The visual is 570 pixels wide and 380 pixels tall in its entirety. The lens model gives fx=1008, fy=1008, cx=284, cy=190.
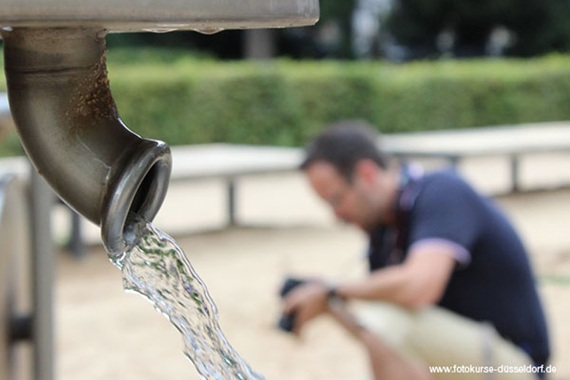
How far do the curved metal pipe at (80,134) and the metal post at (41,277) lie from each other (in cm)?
90

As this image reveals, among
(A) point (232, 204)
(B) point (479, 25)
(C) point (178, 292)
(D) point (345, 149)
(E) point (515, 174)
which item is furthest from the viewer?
(B) point (479, 25)

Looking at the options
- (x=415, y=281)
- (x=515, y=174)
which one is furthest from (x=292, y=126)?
(x=415, y=281)

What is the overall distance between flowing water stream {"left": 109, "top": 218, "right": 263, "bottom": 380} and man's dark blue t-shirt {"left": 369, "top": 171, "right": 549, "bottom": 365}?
195 centimetres

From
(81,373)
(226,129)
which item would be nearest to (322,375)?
(81,373)

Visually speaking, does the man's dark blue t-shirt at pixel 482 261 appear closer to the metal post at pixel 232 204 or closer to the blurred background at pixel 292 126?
the blurred background at pixel 292 126

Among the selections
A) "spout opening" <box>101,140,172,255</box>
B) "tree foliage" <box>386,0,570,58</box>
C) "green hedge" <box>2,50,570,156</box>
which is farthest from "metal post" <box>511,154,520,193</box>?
"tree foliage" <box>386,0,570,58</box>

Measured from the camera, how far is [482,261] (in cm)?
303

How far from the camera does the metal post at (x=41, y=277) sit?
5.98 ft

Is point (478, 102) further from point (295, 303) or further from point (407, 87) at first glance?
point (295, 303)

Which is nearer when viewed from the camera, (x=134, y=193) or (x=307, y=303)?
(x=134, y=193)

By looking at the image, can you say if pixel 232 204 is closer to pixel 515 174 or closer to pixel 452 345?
pixel 515 174

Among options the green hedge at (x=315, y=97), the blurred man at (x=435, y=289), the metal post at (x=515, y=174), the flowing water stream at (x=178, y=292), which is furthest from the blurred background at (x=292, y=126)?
the blurred man at (x=435, y=289)

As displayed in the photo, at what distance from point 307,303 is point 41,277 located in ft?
4.46

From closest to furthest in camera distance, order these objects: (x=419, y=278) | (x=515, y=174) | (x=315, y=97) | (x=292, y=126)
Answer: (x=419, y=278) → (x=515, y=174) → (x=292, y=126) → (x=315, y=97)
